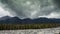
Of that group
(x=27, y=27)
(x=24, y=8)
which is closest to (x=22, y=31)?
(x=27, y=27)

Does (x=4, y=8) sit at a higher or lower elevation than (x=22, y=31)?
higher

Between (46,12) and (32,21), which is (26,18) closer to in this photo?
(32,21)

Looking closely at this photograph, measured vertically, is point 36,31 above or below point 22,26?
below

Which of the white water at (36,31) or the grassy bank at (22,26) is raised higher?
the grassy bank at (22,26)

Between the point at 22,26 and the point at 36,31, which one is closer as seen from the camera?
the point at 36,31

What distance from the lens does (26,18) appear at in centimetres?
1834

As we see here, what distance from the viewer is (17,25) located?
18.3m

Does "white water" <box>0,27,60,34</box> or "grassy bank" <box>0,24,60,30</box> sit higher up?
"grassy bank" <box>0,24,60,30</box>

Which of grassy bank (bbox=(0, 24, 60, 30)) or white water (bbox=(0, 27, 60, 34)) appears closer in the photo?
white water (bbox=(0, 27, 60, 34))

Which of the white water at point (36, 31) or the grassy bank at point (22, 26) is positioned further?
the grassy bank at point (22, 26)

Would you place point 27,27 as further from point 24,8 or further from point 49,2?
Answer: point 49,2

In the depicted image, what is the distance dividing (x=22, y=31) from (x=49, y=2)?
3.22 meters

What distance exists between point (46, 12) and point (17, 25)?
2624 mm

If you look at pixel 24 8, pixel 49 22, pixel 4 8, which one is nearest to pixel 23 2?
pixel 24 8
